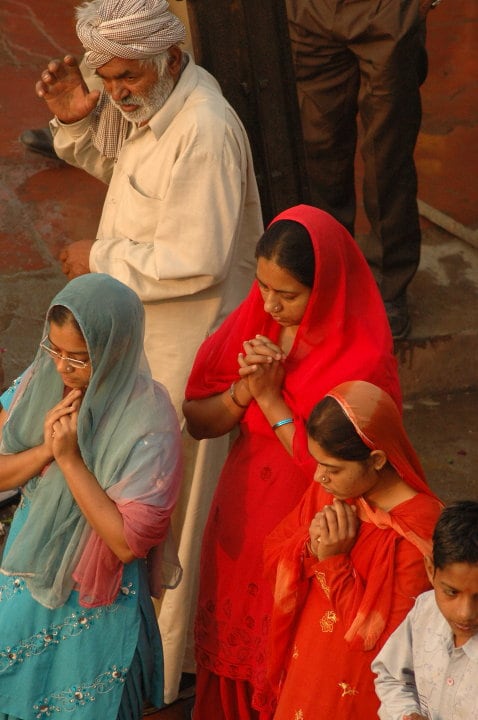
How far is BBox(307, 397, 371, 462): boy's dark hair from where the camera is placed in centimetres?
315

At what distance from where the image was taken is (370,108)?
5.90 metres

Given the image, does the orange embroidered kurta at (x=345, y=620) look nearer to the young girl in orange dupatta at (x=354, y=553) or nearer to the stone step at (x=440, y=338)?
the young girl in orange dupatta at (x=354, y=553)

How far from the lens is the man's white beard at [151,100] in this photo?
4219 mm

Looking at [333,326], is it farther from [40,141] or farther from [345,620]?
[40,141]

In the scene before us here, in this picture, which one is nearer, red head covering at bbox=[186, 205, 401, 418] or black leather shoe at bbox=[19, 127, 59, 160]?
red head covering at bbox=[186, 205, 401, 418]

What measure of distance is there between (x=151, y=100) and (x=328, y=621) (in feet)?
6.04

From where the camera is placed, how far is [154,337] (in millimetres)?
4426

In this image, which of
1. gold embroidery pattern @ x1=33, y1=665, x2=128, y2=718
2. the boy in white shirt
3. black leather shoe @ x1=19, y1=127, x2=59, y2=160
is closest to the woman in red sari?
gold embroidery pattern @ x1=33, y1=665, x2=128, y2=718

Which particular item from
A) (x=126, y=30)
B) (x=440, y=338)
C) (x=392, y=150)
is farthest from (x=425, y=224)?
(x=126, y=30)

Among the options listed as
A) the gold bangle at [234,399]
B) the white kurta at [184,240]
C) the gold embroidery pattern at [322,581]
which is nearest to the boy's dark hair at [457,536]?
the gold embroidery pattern at [322,581]

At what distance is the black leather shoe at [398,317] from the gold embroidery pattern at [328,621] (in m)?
3.00

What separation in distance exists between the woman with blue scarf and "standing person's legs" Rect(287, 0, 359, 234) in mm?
2785

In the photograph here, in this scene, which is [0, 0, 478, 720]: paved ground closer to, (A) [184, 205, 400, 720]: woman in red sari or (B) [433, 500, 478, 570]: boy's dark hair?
(A) [184, 205, 400, 720]: woman in red sari

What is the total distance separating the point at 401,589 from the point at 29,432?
1.11 m
